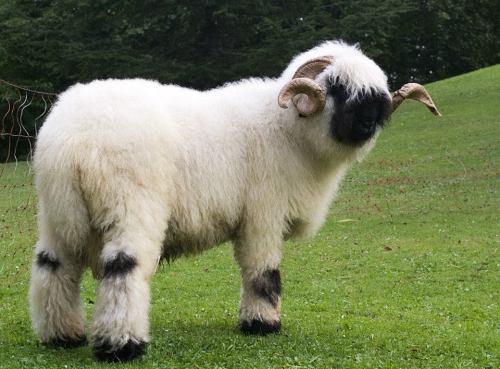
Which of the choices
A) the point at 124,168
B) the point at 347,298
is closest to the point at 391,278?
the point at 347,298

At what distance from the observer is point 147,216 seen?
6500 mm

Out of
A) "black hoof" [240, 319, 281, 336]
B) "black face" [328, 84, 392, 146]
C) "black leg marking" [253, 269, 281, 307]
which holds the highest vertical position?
"black face" [328, 84, 392, 146]

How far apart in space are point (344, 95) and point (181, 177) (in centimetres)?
158

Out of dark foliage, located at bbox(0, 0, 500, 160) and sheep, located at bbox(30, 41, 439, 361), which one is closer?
sheep, located at bbox(30, 41, 439, 361)

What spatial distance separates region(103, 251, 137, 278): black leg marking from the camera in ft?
20.7

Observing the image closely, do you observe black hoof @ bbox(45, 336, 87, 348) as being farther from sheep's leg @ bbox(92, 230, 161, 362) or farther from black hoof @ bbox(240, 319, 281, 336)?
black hoof @ bbox(240, 319, 281, 336)

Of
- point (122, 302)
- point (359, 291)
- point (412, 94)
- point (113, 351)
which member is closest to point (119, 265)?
point (122, 302)

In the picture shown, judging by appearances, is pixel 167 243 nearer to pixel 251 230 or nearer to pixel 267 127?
pixel 251 230

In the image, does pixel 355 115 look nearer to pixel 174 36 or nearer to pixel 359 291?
pixel 359 291

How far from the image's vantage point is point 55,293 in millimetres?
6852

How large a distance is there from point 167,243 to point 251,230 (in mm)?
818

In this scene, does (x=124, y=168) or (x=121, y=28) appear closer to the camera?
(x=124, y=168)

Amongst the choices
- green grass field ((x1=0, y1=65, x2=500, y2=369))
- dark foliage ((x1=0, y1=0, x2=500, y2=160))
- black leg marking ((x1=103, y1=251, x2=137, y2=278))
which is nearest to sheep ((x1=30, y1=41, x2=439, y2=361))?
black leg marking ((x1=103, y1=251, x2=137, y2=278))

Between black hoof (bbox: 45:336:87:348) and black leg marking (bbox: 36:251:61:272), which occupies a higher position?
black leg marking (bbox: 36:251:61:272)
